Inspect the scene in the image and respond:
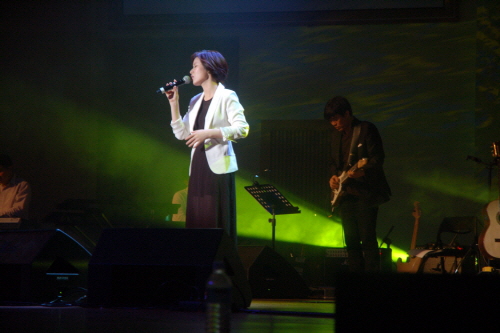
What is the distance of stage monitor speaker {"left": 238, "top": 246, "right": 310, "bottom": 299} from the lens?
4.45 meters

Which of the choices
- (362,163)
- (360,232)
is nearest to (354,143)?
(362,163)

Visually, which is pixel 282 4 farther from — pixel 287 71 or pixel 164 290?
pixel 164 290

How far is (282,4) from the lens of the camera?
7.72 m

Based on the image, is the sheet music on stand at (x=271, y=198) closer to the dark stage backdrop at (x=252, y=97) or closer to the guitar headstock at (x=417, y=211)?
the dark stage backdrop at (x=252, y=97)

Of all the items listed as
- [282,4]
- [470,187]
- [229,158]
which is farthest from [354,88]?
[229,158]

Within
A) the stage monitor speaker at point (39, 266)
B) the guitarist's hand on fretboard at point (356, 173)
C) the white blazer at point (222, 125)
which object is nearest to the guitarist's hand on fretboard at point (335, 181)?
the guitarist's hand on fretboard at point (356, 173)

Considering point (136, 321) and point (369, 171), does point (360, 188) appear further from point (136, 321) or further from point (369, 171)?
point (136, 321)

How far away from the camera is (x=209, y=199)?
363 cm

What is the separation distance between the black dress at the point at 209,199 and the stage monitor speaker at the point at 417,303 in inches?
97.3

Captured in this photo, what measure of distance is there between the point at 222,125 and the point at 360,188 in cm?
99

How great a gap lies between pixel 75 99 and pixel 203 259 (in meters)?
5.73

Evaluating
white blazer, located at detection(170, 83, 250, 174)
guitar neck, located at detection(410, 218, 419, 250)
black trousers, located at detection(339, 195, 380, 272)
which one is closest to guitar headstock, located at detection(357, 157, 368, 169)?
black trousers, located at detection(339, 195, 380, 272)

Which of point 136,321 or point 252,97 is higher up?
point 252,97

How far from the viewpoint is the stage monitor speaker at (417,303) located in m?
1.10
